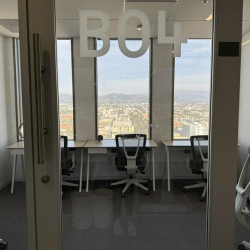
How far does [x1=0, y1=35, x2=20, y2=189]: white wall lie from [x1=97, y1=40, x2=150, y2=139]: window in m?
0.68

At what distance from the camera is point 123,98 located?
199cm

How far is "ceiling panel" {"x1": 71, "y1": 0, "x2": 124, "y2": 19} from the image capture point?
1439mm

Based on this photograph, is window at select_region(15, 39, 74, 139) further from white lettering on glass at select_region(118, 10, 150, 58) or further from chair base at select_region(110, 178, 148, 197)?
chair base at select_region(110, 178, 148, 197)

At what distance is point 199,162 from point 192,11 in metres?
1.22

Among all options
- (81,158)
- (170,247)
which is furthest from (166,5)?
(170,247)

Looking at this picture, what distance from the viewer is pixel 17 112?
1582mm

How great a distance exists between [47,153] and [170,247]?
1.40 metres

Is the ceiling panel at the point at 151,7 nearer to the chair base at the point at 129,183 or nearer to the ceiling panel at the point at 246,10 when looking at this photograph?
the ceiling panel at the point at 246,10

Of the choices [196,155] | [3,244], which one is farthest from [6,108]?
[196,155]

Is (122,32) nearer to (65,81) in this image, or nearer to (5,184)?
(65,81)

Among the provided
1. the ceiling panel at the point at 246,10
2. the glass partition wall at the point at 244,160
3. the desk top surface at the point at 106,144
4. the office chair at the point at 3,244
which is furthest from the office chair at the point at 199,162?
the office chair at the point at 3,244

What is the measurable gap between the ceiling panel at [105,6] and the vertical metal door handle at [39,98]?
1.38 feet

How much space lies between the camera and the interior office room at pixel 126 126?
150 cm

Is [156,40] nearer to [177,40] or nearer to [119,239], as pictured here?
[177,40]
